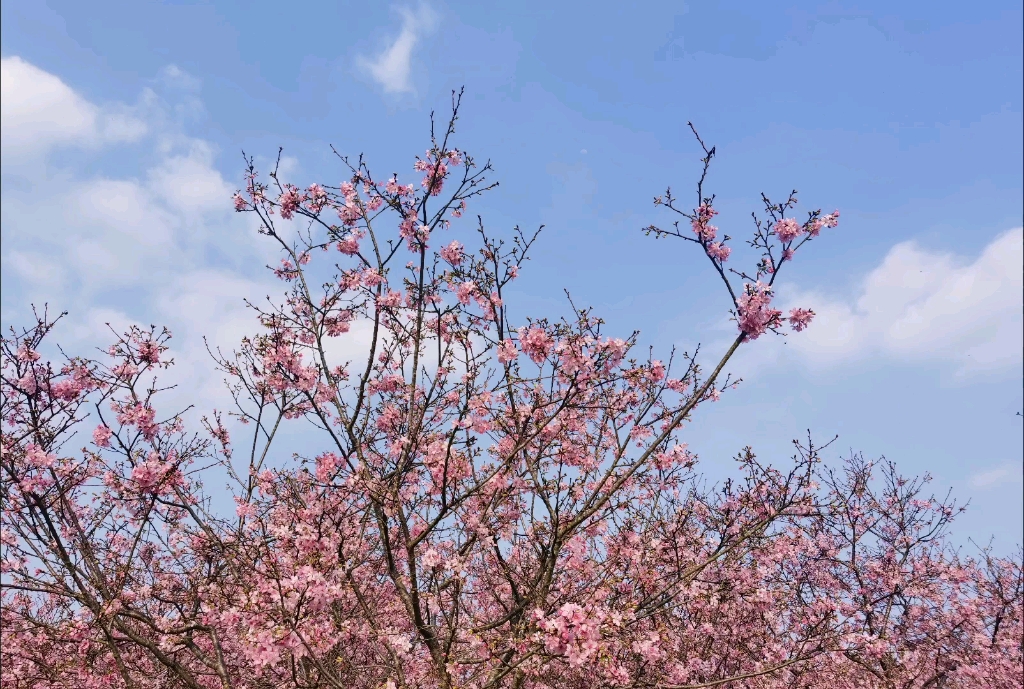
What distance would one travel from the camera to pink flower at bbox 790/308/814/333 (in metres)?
6.63

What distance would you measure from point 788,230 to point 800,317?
1067mm

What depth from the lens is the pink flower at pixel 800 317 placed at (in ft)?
21.7

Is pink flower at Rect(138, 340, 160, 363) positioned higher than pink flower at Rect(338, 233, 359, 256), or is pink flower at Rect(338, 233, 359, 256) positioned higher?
pink flower at Rect(338, 233, 359, 256)

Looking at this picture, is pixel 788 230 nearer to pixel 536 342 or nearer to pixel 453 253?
pixel 536 342

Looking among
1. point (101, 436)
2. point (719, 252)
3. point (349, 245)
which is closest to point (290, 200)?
point (349, 245)

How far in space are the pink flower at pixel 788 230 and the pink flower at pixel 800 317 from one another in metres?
0.93

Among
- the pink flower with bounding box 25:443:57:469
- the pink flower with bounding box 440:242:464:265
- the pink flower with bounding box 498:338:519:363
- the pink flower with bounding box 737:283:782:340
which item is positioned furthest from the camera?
the pink flower with bounding box 440:242:464:265

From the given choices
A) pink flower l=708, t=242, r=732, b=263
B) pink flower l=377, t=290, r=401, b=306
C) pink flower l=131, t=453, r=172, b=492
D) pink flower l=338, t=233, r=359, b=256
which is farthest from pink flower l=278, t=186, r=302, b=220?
pink flower l=708, t=242, r=732, b=263

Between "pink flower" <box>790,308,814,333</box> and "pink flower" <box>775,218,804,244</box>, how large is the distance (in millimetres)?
928

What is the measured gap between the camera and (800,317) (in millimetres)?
6664

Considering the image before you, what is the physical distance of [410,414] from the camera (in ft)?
25.2

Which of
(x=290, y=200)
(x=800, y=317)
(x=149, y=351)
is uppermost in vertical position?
(x=290, y=200)

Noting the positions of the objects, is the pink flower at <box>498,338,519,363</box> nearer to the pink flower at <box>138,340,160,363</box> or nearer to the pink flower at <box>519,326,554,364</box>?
the pink flower at <box>519,326,554,364</box>

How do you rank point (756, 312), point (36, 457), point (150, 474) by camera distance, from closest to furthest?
point (756, 312) → point (150, 474) → point (36, 457)
